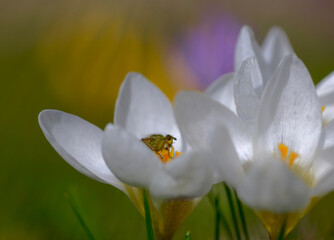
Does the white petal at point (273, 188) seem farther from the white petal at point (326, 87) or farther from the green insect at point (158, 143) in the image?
the white petal at point (326, 87)

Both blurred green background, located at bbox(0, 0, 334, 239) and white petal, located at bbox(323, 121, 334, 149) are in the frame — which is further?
blurred green background, located at bbox(0, 0, 334, 239)

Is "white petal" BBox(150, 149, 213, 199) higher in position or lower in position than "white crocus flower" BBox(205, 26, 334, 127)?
lower

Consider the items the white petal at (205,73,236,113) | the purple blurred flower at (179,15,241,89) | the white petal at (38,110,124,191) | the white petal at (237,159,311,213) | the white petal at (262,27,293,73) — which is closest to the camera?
the white petal at (237,159,311,213)

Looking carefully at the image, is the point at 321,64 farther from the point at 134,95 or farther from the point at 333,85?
the point at 134,95

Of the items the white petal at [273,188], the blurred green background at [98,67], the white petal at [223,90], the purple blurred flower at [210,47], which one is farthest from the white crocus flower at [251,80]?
the purple blurred flower at [210,47]

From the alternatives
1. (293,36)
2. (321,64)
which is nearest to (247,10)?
(293,36)

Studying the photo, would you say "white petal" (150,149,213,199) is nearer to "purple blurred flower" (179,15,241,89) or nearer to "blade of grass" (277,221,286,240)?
"blade of grass" (277,221,286,240)

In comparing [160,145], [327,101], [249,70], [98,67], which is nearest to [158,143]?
[160,145]

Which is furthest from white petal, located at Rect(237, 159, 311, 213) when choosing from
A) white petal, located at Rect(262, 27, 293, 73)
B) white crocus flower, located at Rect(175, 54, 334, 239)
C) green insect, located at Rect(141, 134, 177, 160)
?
white petal, located at Rect(262, 27, 293, 73)
